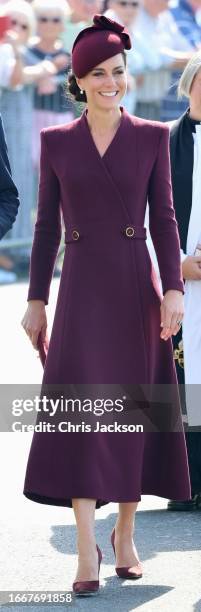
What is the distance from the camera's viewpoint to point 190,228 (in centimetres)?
689

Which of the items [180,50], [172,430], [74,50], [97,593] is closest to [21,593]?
[97,593]

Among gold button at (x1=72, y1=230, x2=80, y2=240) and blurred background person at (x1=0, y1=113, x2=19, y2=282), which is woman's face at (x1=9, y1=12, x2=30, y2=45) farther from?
gold button at (x1=72, y1=230, x2=80, y2=240)

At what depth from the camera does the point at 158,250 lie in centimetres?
566

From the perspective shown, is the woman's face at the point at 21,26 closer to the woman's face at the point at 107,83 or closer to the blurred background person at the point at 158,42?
the blurred background person at the point at 158,42

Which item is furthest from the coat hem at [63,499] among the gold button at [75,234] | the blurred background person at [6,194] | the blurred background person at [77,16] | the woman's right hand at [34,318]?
the blurred background person at [77,16]

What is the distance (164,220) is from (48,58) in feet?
33.7

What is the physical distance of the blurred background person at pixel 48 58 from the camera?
620 inches

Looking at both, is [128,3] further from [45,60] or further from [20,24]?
[20,24]

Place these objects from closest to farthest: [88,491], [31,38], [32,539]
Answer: [88,491] < [32,539] < [31,38]

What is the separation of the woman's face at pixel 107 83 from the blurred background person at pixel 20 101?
945 centimetres

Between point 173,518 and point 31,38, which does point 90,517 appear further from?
point 31,38

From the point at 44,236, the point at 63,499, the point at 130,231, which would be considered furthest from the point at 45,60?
the point at 63,499

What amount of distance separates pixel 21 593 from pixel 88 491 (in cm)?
37

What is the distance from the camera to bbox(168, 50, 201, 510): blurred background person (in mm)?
6809
